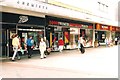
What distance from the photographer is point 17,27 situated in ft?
61.9

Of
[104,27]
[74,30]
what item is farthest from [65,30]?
[104,27]

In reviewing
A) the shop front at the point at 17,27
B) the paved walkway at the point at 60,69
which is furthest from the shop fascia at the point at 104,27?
the paved walkway at the point at 60,69

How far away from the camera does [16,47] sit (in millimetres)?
16281

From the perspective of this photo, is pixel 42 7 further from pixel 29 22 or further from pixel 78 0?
pixel 78 0

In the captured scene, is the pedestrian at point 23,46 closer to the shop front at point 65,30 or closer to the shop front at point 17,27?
the shop front at point 17,27

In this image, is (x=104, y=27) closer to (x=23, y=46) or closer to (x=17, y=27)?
(x=23, y=46)

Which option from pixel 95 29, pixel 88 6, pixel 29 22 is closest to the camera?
pixel 29 22

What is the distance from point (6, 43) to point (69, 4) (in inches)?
364

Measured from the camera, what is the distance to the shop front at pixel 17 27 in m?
17.5

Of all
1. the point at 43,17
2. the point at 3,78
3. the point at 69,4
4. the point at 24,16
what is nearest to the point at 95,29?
the point at 69,4

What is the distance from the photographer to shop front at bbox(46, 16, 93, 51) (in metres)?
23.8

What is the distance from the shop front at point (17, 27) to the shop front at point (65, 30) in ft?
7.31

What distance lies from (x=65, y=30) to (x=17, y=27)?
904 cm

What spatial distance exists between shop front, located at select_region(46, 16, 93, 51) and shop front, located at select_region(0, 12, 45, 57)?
2.23 m
